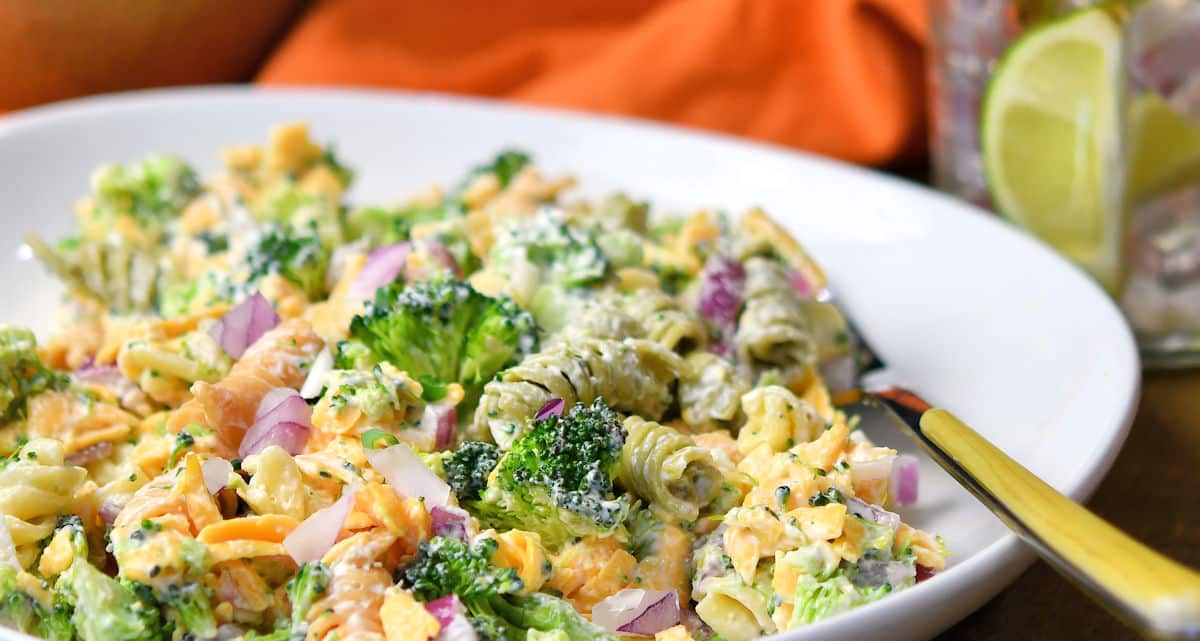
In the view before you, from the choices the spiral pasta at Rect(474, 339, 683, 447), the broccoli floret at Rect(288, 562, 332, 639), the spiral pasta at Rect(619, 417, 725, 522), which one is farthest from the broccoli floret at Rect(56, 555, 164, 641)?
the spiral pasta at Rect(619, 417, 725, 522)

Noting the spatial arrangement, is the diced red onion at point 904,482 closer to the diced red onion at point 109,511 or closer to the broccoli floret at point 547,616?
the broccoli floret at point 547,616

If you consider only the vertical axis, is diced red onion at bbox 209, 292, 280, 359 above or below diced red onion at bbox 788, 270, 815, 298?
above

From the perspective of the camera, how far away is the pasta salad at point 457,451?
1.56 metres

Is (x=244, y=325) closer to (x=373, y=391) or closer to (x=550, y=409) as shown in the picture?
(x=373, y=391)

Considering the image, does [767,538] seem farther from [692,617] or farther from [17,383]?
[17,383]

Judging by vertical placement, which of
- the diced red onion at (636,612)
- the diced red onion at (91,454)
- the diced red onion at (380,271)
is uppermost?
the diced red onion at (380,271)

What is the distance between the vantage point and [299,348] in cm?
201

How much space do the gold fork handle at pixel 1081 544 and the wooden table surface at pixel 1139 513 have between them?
1.03 feet

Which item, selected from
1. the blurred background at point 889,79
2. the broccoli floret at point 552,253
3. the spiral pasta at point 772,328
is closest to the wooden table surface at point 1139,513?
the blurred background at point 889,79

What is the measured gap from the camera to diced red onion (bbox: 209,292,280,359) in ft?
6.86

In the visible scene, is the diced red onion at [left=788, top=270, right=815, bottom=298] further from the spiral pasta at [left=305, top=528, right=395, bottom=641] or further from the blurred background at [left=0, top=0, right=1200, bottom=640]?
the spiral pasta at [left=305, top=528, right=395, bottom=641]

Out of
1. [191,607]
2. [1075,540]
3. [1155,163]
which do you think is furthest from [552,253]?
[1155,163]

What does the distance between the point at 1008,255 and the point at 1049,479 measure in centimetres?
90

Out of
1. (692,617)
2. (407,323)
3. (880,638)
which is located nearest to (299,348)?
(407,323)
